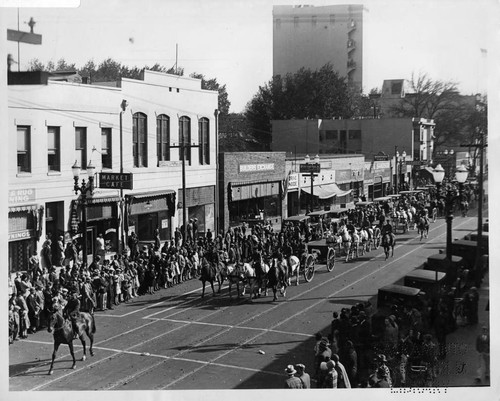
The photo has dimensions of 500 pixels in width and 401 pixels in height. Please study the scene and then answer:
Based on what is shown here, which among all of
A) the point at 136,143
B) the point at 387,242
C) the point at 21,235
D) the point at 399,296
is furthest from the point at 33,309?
the point at 387,242

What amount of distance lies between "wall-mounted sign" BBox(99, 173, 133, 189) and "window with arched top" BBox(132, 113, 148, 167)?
436 cm

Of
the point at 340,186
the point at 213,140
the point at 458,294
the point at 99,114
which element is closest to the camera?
the point at 458,294

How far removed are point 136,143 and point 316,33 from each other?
39.3 feet

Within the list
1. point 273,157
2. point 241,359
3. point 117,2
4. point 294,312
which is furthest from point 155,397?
point 273,157

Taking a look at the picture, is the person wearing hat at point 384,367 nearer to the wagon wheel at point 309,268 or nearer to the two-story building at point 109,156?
the two-story building at point 109,156

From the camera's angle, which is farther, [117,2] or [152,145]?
[152,145]

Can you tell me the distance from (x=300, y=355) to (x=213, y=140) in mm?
19531

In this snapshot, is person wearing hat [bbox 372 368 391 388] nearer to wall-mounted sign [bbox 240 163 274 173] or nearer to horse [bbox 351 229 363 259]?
horse [bbox 351 229 363 259]

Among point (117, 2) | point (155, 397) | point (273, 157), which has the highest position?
point (117, 2)

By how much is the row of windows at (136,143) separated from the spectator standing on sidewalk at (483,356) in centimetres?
1451

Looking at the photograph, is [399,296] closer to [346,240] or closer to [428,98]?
[346,240]

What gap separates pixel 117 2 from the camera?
14.3 meters

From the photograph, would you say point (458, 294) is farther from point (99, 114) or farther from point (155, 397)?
point (99, 114)

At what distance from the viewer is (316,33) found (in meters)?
17.5
